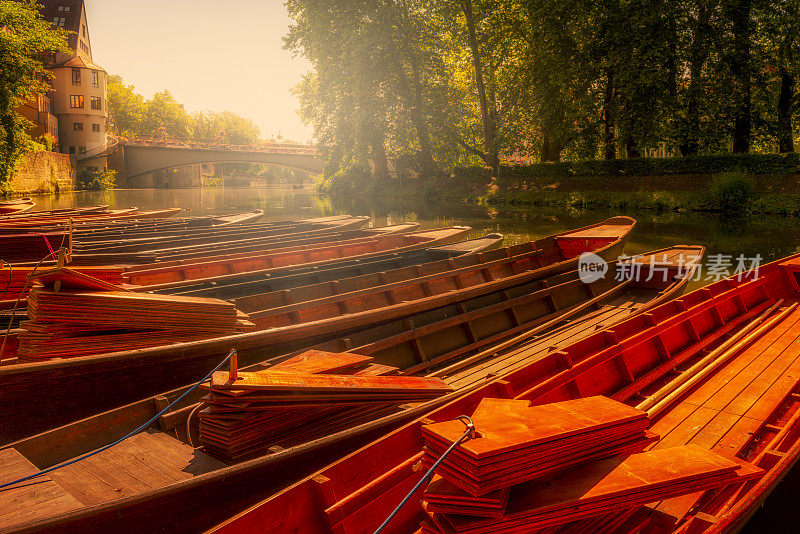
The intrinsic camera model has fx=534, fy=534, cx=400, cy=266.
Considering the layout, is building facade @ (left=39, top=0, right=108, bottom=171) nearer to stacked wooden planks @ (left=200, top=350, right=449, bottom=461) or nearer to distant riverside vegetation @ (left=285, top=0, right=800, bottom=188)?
distant riverside vegetation @ (left=285, top=0, right=800, bottom=188)

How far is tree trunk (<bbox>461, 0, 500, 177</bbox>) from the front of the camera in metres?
36.5

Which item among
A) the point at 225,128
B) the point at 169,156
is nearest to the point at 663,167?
the point at 169,156

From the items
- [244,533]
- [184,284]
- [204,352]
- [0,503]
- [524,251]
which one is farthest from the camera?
[524,251]

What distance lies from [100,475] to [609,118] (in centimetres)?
3383

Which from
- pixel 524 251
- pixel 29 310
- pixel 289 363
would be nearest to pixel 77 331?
pixel 29 310

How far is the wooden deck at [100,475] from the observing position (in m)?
3.37

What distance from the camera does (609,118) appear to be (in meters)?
32.3

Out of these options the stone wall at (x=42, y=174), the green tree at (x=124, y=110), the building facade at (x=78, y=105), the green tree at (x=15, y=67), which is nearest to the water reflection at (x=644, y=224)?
the green tree at (x=15, y=67)

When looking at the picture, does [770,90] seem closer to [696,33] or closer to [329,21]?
[696,33]

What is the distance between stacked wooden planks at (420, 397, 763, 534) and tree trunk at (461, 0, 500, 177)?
121 feet

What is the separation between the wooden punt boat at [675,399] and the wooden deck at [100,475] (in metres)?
1.16

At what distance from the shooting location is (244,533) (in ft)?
9.30

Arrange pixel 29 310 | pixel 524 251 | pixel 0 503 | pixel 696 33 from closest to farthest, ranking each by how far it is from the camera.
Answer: pixel 0 503, pixel 29 310, pixel 524 251, pixel 696 33

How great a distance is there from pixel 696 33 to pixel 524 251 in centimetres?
2487
